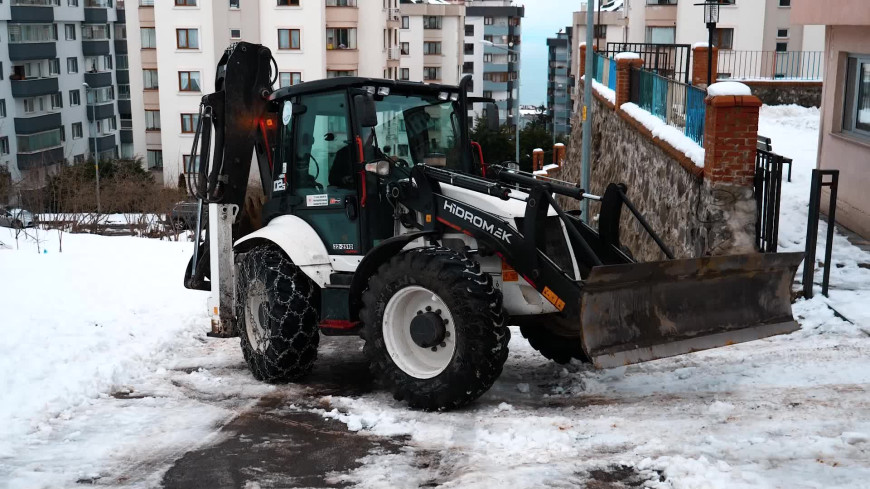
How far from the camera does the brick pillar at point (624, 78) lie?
69.1 feet

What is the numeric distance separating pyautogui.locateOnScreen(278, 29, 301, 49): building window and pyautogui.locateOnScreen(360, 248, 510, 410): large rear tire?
5039 centimetres

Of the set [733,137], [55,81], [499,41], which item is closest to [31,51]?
[55,81]

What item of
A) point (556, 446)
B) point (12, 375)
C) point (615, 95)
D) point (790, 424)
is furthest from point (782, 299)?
point (615, 95)

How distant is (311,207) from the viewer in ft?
31.0

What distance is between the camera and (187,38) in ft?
186

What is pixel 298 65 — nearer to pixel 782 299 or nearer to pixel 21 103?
pixel 21 103

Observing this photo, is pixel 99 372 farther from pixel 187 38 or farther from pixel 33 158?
pixel 33 158

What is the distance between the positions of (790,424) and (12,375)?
644 centimetres

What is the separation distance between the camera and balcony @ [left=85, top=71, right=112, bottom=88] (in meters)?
71.8

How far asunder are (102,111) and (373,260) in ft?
228

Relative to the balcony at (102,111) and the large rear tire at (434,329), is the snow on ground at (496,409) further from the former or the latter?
the balcony at (102,111)

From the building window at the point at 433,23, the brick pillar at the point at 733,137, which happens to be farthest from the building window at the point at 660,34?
the brick pillar at the point at 733,137

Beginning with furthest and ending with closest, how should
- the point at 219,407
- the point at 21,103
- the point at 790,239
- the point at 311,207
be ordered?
the point at 21,103 → the point at 790,239 → the point at 311,207 → the point at 219,407

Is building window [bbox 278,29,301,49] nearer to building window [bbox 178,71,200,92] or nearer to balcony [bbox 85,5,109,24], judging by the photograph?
building window [bbox 178,71,200,92]
